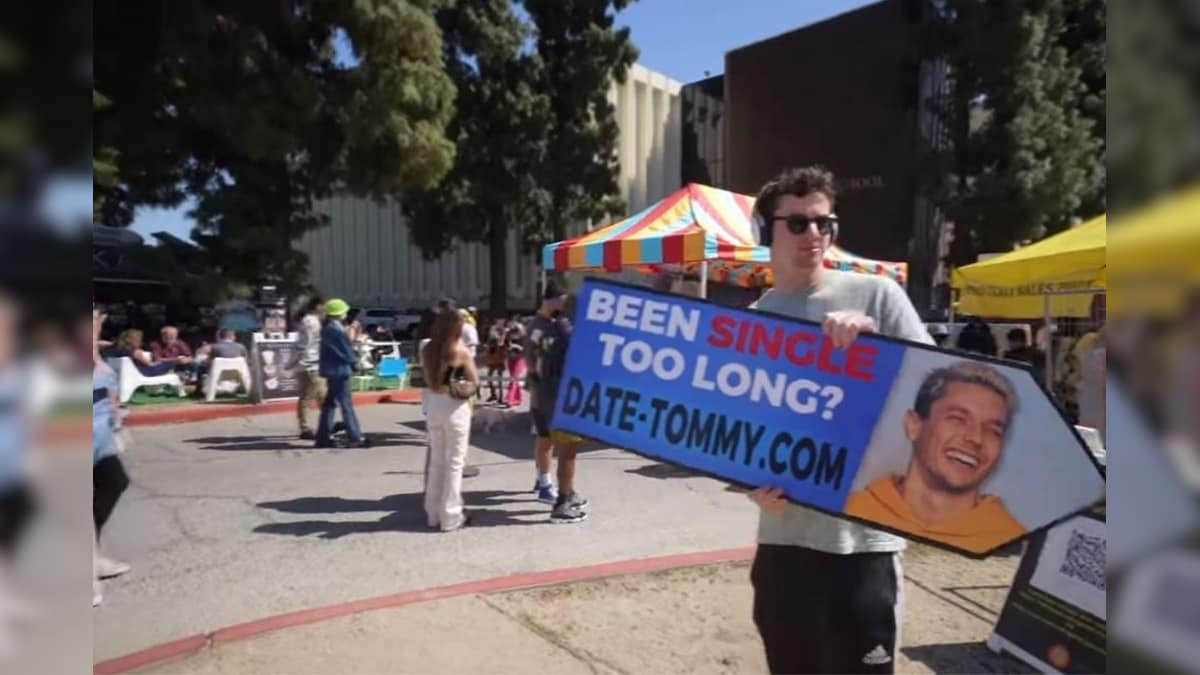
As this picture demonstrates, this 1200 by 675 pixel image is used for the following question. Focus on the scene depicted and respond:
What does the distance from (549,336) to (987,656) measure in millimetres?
2873

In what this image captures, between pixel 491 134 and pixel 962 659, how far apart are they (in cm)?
387

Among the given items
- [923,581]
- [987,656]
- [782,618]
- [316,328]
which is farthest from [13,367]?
[316,328]

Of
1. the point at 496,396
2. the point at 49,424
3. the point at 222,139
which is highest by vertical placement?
the point at 222,139

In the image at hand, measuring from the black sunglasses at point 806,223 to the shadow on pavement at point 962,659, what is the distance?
203 centimetres

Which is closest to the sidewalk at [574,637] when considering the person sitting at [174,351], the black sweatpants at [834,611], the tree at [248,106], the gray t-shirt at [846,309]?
the black sweatpants at [834,611]

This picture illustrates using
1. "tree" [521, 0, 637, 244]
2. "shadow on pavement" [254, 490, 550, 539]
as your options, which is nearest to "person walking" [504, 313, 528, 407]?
"shadow on pavement" [254, 490, 550, 539]

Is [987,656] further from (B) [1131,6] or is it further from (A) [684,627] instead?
(B) [1131,6]

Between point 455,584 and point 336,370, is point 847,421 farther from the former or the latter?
point 336,370

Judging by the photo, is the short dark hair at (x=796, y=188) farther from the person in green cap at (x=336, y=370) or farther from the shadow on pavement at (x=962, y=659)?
the person in green cap at (x=336, y=370)

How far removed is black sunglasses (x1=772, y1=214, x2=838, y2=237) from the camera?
1.63 meters

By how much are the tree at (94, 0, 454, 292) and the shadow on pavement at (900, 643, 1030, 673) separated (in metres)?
2.98

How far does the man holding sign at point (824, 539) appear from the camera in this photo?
5.32 feet

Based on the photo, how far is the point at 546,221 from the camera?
5.11 metres

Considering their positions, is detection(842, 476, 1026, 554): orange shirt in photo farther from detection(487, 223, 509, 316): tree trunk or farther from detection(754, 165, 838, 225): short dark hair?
detection(487, 223, 509, 316): tree trunk
